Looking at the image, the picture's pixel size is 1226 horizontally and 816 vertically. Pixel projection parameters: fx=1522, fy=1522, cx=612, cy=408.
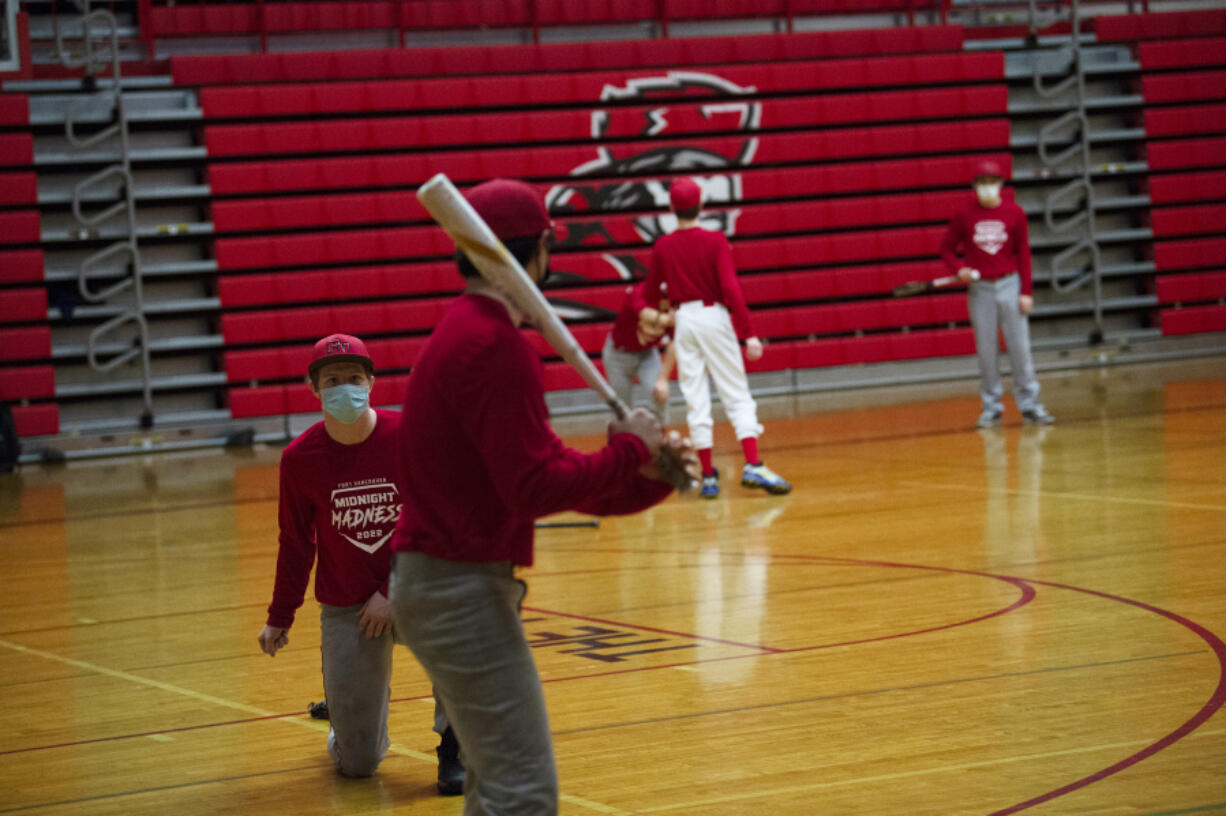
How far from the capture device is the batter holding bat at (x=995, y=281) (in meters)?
12.5

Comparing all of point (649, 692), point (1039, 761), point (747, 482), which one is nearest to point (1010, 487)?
point (747, 482)

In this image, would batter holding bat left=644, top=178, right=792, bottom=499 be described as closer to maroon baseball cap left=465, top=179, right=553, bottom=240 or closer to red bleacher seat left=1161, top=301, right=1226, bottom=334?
maroon baseball cap left=465, top=179, right=553, bottom=240

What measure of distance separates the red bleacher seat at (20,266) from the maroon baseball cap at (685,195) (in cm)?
856

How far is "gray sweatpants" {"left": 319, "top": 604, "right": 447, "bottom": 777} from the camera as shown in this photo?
4.28 m

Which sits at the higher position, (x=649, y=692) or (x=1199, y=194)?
(x=1199, y=194)

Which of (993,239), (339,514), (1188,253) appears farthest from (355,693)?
(1188,253)

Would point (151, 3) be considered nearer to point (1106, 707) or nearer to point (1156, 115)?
point (1156, 115)

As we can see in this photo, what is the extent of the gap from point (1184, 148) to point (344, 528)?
16.9m

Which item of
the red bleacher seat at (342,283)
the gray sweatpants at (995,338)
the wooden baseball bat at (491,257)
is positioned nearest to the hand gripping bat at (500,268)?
the wooden baseball bat at (491,257)

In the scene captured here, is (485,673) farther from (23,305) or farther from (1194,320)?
(1194,320)

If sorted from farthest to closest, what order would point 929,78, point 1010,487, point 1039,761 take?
point 929,78 → point 1010,487 → point 1039,761

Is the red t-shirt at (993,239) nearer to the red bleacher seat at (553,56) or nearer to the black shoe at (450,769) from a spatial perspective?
the red bleacher seat at (553,56)

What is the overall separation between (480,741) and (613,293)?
556 inches

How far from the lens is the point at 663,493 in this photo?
2.98 meters
